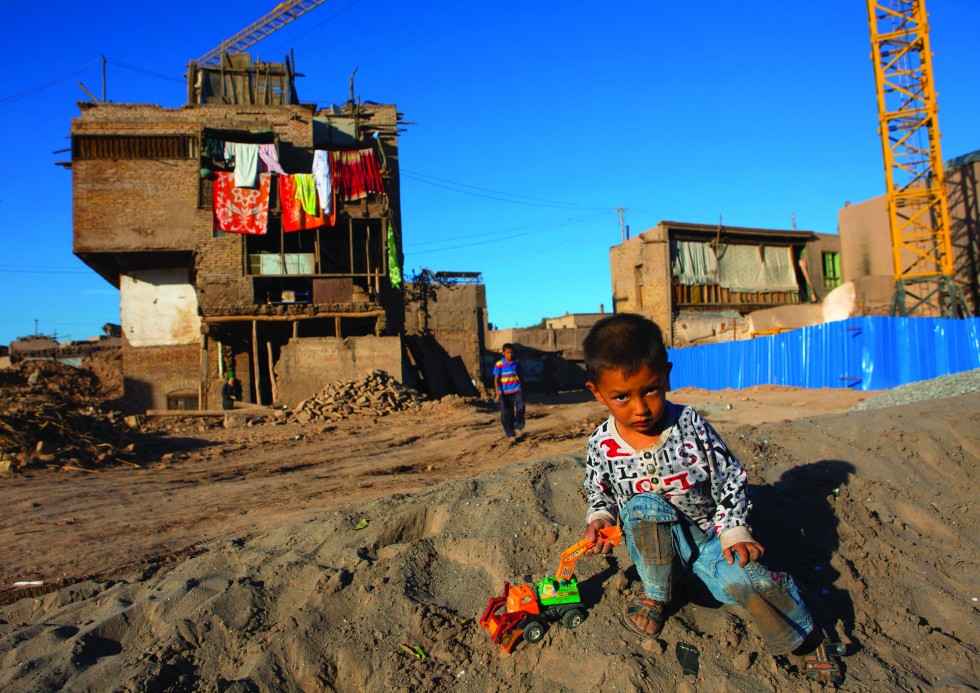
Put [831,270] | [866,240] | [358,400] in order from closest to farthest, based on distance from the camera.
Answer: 1. [358,400]
2. [866,240]
3. [831,270]

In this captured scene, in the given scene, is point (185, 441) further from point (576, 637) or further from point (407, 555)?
point (576, 637)

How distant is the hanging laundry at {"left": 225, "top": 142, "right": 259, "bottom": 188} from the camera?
19.8 metres

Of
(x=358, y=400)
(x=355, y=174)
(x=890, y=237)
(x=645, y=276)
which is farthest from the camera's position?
(x=645, y=276)

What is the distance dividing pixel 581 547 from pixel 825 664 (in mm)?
894

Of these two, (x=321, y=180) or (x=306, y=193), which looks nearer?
(x=306, y=193)

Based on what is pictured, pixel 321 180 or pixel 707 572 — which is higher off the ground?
pixel 321 180

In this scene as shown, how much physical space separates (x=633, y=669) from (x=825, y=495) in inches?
71.2

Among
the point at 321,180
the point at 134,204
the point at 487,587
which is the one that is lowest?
the point at 487,587

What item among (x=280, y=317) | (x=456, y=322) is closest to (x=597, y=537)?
(x=280, y=317)

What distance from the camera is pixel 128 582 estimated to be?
3.51 metres

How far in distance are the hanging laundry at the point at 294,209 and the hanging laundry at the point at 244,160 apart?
0.91 meters

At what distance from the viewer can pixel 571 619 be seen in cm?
249

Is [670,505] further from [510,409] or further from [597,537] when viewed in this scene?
[510,409]

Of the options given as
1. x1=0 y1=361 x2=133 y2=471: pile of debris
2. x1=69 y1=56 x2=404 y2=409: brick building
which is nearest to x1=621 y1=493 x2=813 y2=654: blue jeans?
x1=0 y1=361 x2=133 y2=471: pile of debris
